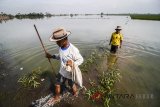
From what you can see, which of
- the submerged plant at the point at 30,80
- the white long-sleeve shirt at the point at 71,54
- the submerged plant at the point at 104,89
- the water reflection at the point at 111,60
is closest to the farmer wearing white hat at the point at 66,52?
the white long-sleeve shirt at the point at 71,54

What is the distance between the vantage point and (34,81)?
24.5ft

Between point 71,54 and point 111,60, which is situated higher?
point 71,54

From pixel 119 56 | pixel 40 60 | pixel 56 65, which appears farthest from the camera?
pixel 119 56

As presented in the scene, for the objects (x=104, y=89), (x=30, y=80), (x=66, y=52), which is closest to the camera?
(x=66, y=52)

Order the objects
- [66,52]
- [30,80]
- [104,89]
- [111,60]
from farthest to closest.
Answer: [111,60]
[30,80]
[104,89]
[66,52]

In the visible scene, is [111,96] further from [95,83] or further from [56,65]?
[56,65]

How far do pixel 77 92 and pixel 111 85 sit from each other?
5.29 feet

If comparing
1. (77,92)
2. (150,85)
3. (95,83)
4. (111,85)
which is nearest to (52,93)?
(77,92)

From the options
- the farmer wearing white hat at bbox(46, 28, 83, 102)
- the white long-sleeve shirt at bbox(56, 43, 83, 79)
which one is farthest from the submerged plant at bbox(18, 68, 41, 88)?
the white long-sleeve shirt at bbox(56, 43, 83, 79)

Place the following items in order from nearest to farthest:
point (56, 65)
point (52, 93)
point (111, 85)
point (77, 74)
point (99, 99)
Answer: point (77, 74) → point (99, 99) → point (52, 93) → point (111, 85) → point (56, 65)

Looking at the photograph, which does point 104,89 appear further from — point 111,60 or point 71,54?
point 111,60

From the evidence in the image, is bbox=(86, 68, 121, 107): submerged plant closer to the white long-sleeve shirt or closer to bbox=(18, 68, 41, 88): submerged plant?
the white long-sleeve shirt

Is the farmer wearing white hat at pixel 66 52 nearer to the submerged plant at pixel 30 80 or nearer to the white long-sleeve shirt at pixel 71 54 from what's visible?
the white long-sleeve shirt at pixel 71 54

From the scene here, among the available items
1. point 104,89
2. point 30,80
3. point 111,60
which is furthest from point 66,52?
point 111,60
